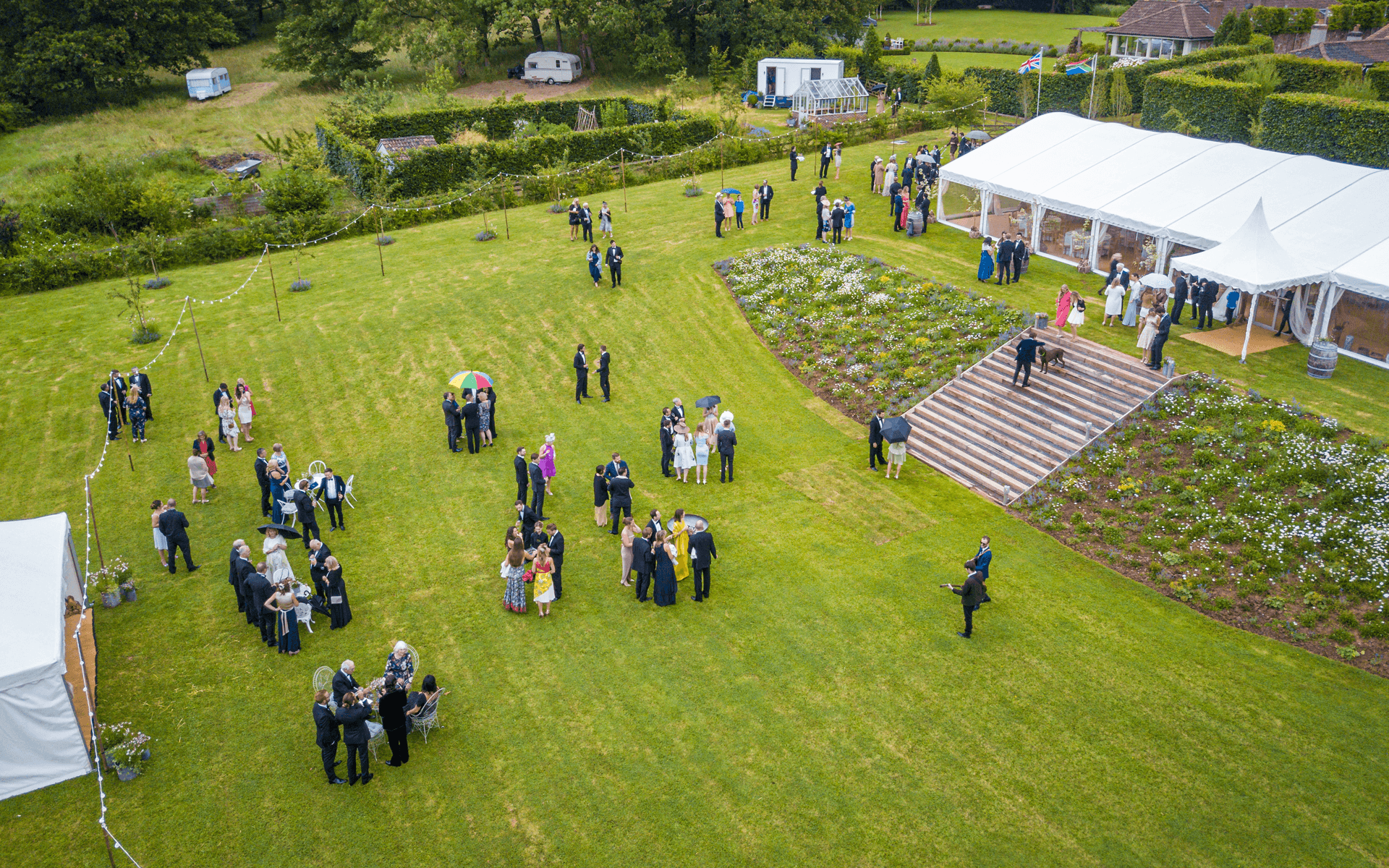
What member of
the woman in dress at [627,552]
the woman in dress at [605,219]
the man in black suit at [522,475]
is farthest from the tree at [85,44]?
the woman in dress at [627,552]

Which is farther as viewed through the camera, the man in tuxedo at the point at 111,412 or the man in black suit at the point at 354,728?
the man in tuxedo at the point at 111,412

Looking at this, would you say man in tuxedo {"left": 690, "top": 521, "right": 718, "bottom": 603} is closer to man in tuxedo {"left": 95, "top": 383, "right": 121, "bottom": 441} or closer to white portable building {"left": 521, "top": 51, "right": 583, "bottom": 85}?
man in tuxedo {"left": 95, "top": 383, "right": 121, "bottom": 441}

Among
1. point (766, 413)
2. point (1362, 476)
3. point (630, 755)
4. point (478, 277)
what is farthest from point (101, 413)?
point (1362, 476)

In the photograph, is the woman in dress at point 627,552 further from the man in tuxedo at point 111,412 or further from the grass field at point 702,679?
the man in tuxedo at point 111,412

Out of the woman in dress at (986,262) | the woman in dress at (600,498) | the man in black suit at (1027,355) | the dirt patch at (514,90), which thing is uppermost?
the dirt patch at (514,90)

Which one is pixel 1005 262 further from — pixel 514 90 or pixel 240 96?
pixel 240 96

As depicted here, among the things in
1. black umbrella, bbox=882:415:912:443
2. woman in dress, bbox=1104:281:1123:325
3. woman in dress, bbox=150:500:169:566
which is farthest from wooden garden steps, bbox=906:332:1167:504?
woman in dress, bbox=150:500:169:566

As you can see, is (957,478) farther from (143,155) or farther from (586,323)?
(143,155)
